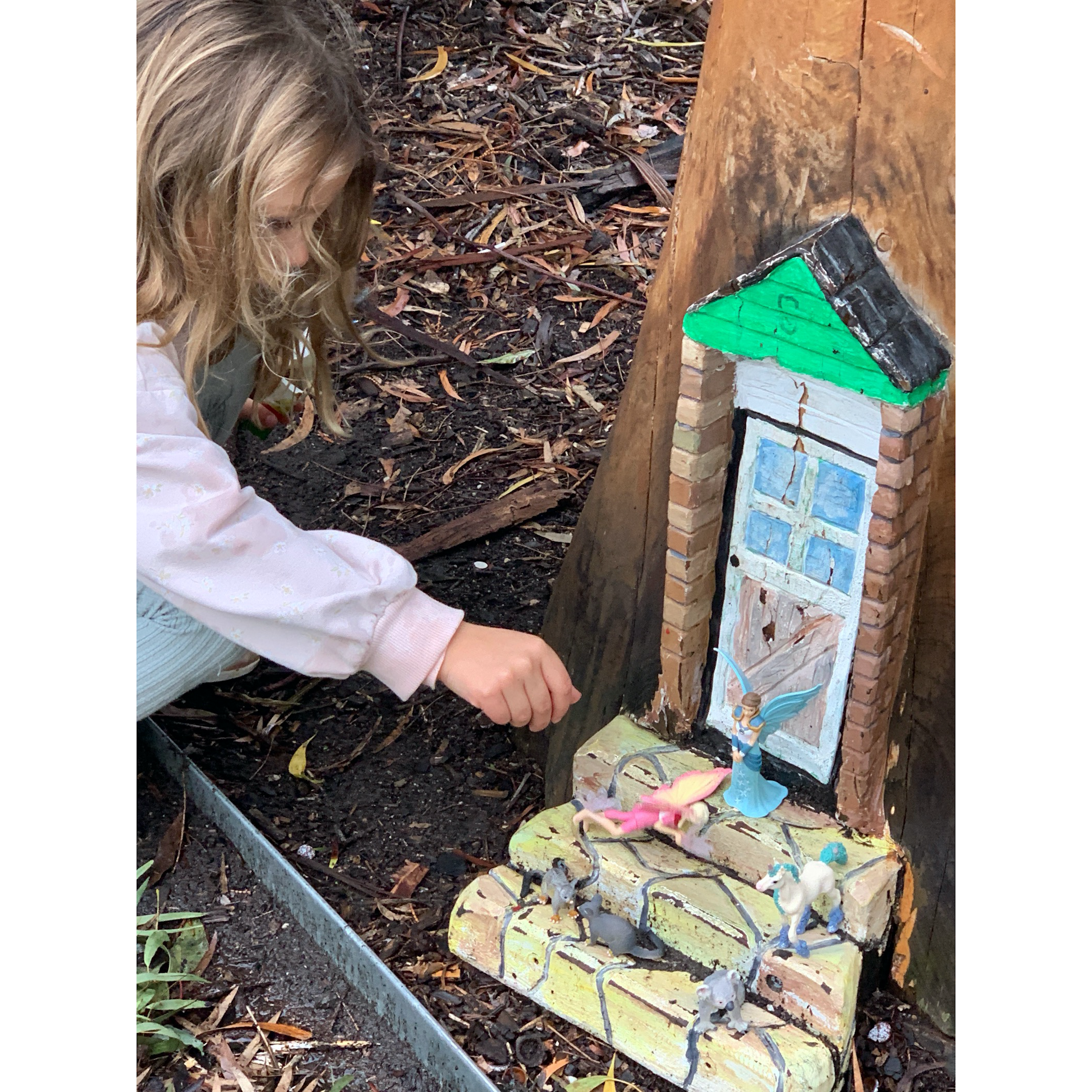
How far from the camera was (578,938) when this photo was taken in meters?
1.81

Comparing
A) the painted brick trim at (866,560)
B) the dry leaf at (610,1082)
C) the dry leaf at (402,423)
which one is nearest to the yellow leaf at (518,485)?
the dry leaf at (402,423)

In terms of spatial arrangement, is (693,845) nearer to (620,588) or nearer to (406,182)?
(620,588)

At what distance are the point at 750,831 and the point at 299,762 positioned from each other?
2.89 feet

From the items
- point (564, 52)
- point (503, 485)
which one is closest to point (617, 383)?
point (503, 485)

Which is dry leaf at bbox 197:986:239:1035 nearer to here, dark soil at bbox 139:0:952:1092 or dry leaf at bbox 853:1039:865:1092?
dark soil at bbox 139:0:952:1092

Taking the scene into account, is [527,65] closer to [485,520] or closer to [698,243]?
[485,520]

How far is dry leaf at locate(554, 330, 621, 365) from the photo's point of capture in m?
3.49

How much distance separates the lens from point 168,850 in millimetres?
2164

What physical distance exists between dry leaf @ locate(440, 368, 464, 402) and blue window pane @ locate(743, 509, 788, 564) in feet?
5.45

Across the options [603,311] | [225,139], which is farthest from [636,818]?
[603,311]

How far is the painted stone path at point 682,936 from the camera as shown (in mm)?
1675

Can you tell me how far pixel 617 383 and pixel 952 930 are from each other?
191 cm

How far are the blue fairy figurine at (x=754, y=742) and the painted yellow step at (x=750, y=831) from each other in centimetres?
2

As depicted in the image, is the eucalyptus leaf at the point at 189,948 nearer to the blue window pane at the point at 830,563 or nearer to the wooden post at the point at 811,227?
the wooden post at the point at 811,227
